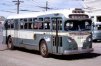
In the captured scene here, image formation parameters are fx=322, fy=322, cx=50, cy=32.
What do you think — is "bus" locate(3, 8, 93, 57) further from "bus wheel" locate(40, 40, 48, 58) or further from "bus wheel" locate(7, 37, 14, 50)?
"bus wheel" locate(7, 37, 14, 50)

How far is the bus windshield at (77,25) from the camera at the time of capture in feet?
56.0

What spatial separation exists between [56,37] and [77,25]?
1313 mm

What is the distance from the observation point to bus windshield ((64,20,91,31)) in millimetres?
17078

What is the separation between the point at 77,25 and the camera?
17.4 meters

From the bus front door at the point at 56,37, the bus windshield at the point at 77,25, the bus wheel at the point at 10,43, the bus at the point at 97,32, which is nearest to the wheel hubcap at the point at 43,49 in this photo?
the bus front door at the point at 56,37

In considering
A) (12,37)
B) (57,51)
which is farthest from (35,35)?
(12,37)

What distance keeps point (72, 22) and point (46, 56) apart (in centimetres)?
255

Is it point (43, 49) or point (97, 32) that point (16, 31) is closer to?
point (43, 49)

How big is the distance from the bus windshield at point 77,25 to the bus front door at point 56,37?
42 centimetres

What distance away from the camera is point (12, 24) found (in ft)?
78.5

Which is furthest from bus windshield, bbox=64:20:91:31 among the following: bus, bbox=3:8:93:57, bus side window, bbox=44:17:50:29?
bus side window, bbox=44:17:50:29

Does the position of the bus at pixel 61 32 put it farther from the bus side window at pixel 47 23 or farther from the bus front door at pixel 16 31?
the bus front door at pixel 16 31

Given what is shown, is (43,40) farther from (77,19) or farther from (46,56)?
(77,19)

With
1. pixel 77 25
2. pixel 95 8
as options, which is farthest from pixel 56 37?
pixel 95 8
